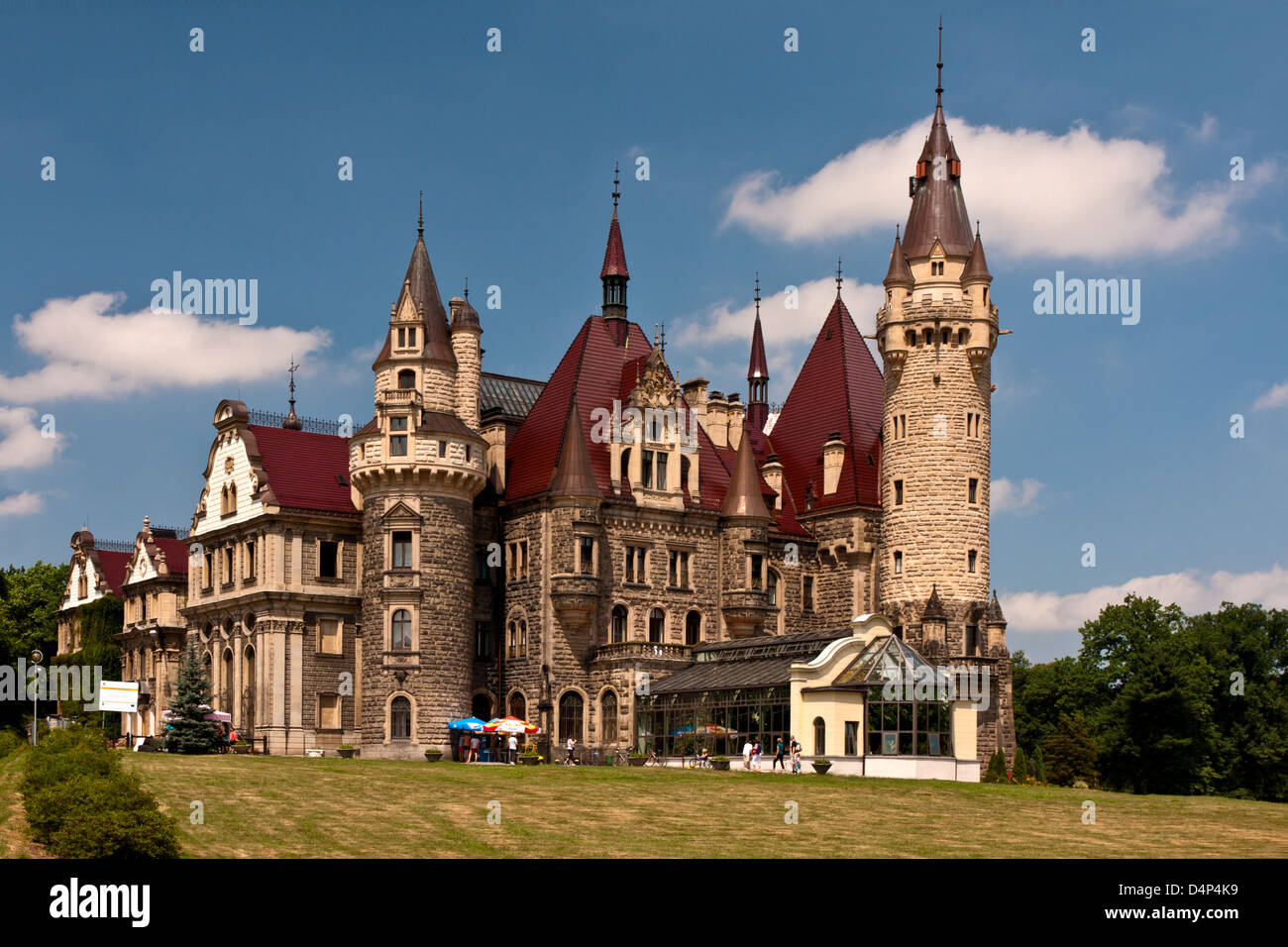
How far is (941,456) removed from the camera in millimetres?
69375

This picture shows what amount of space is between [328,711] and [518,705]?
7697 millimetres

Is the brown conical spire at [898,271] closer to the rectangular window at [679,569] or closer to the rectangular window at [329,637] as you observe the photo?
the rectangular window at [679,569]

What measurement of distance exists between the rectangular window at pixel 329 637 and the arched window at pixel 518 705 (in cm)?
732

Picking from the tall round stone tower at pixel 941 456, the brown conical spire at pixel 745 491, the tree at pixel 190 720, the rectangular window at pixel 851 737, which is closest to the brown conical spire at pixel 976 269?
the tall round stone tower at pixel 941 456

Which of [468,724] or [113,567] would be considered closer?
[468,724]

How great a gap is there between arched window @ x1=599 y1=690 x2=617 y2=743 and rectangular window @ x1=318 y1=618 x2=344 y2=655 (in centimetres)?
1108

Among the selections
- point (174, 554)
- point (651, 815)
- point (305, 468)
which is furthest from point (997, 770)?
point (174, 554)

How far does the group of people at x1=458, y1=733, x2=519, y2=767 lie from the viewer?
208 ft

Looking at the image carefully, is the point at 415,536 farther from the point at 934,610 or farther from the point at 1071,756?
the point at 1071,756

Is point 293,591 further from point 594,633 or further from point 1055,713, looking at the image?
point 1055,713

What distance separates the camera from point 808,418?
80.5 meters
